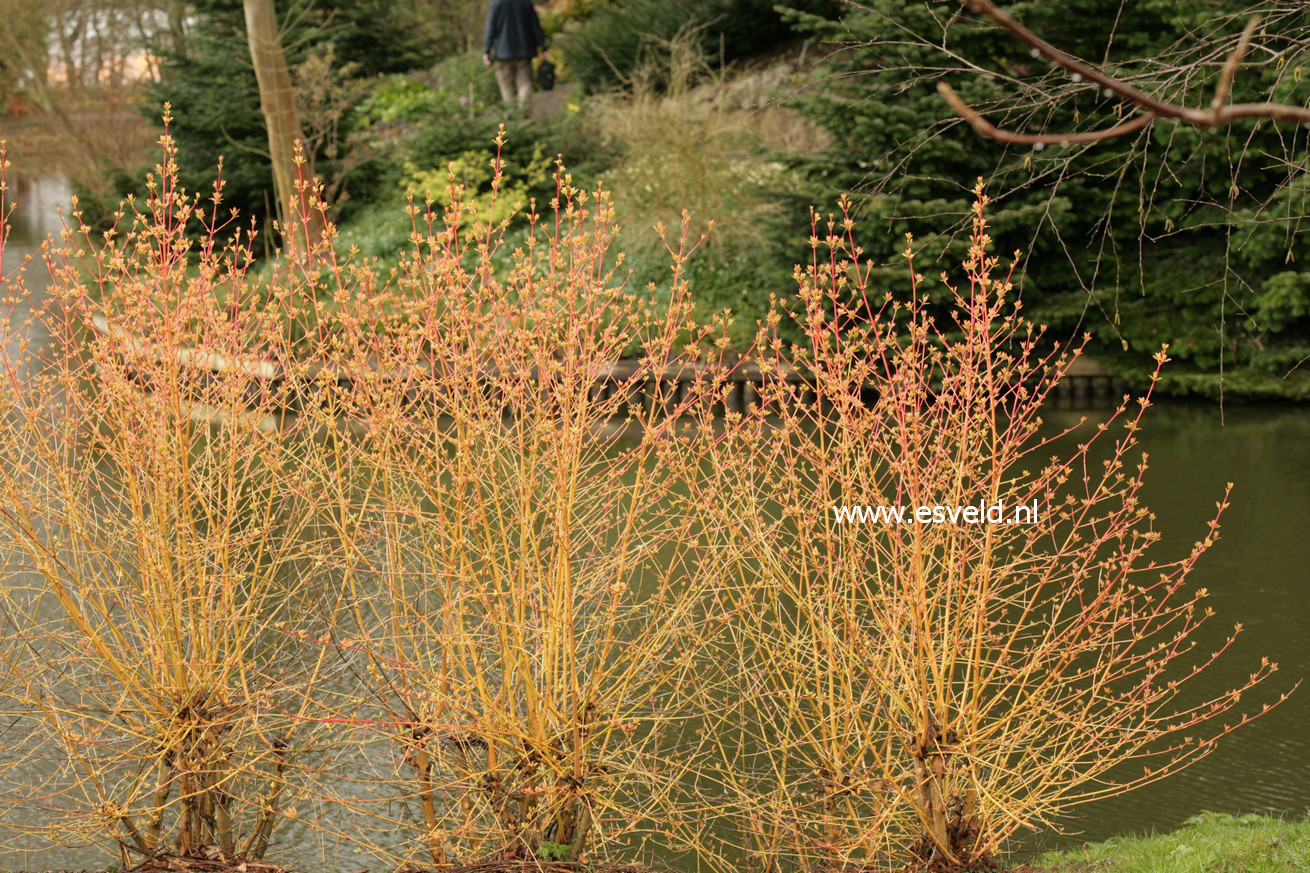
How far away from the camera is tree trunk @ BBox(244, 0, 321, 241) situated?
12.3 m

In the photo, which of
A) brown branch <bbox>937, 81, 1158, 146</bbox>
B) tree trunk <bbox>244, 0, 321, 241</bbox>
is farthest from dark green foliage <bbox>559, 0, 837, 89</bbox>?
brown branch <bbox>937, 81, 1158, 146</bbox>

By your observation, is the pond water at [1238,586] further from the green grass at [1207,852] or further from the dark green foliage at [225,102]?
the dark green foliage at [225,102]

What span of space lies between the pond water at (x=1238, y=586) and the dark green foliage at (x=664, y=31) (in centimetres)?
773

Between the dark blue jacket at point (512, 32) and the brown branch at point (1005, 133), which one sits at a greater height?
the dark blue jacket at point (512, 32)

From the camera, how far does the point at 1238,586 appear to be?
22.8ft

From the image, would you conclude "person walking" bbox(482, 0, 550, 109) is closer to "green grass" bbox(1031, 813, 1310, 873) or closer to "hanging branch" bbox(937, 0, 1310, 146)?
"green grass" bbox(1031, 813, 1310, 873)

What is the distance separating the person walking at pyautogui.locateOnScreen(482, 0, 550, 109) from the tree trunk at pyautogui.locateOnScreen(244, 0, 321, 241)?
9.69 feet

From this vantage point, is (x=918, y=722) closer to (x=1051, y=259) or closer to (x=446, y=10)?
(x=1051, y=259)

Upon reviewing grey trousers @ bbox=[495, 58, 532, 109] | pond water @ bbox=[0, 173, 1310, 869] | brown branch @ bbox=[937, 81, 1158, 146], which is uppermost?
grey trousers @ bbox=[495, 58, 532, 109]

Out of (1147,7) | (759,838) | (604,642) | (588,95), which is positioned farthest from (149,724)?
(588,95)

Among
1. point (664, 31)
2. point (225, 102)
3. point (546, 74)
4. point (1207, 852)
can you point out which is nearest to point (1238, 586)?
point (1207, 852)

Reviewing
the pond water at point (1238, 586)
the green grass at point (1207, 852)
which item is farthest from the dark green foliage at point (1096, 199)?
the green grass at point (1207, 852)

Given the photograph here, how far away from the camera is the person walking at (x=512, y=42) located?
1522cm

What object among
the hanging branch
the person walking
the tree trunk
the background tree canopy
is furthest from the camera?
the person walking
